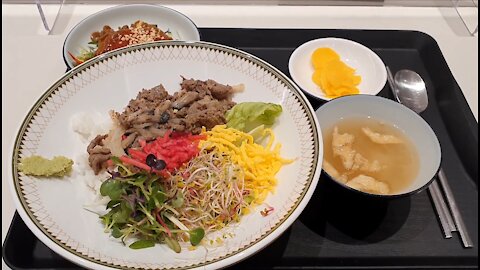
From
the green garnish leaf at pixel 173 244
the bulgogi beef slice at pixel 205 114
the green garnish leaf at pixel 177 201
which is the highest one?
the bulgogi beef slice at pixel 205 114

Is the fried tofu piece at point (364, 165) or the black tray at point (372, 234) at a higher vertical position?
the fried tofu piece at point (364, 165)

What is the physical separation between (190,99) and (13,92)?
0.76 m

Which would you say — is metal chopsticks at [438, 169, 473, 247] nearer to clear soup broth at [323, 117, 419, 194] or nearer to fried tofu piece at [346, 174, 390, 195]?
clear soup broth at [323, 117, 419, 194]

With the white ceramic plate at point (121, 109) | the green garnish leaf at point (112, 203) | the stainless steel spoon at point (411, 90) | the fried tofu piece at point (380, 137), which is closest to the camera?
the white ceramic plate at point (121, 109)

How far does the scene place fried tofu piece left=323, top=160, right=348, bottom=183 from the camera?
52.1 inches

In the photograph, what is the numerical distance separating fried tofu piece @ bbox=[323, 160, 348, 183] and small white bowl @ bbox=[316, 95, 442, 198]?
0.13 m

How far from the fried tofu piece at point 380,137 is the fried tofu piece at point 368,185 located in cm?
19

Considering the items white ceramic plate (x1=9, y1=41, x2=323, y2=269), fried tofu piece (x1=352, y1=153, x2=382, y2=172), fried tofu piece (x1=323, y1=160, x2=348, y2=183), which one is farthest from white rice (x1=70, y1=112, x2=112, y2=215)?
fried tofu piece (x1=352, y1=153, x2=382, y2=172)

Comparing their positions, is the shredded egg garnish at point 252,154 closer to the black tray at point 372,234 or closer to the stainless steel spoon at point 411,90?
the black tray at point 372,234

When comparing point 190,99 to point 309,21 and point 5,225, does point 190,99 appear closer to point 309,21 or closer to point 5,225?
point 5,225

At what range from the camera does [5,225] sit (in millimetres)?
1342

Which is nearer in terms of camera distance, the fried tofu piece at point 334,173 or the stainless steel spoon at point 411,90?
the fried tofu piece at point 334,173

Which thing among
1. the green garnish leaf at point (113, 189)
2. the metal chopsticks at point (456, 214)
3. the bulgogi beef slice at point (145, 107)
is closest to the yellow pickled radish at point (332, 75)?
the metal chopsticks at point (456, 214)

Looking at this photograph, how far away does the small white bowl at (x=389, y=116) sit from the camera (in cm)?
139
